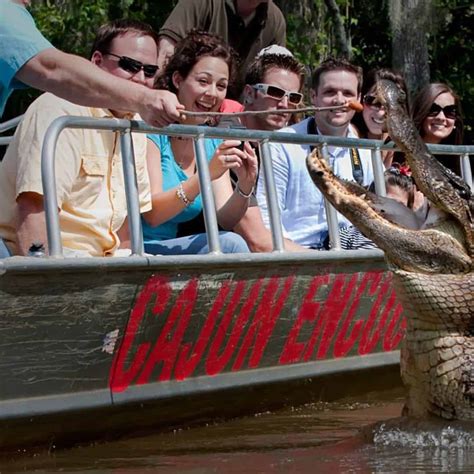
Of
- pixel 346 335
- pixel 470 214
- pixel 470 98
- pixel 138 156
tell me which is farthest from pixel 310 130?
pixel 470 98

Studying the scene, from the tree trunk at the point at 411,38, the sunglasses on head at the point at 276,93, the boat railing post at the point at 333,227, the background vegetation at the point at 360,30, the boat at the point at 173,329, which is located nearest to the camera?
the boat at the point at 173,329

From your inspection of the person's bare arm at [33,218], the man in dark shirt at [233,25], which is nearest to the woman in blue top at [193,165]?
the person's bare arm at [33,218]

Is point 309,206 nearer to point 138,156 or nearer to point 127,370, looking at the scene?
point 138,156

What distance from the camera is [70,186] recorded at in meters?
5.34

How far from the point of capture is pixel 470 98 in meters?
21.4

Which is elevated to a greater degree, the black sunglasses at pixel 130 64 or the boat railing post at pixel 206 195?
the black sunglasses at pixel 130 64

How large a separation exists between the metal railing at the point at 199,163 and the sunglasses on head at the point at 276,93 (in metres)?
0.58

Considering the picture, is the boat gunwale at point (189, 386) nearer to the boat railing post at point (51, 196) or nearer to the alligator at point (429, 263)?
the boat railing post at point (51, 196)

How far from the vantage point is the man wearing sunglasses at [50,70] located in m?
4.63

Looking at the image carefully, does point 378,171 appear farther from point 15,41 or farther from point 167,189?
point 15,41

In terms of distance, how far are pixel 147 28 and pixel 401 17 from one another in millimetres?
12413

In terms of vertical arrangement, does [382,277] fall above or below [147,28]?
below

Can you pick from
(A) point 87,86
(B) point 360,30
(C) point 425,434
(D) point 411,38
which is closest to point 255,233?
(C) point 425,434

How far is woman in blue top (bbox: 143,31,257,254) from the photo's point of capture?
587 centimetres
